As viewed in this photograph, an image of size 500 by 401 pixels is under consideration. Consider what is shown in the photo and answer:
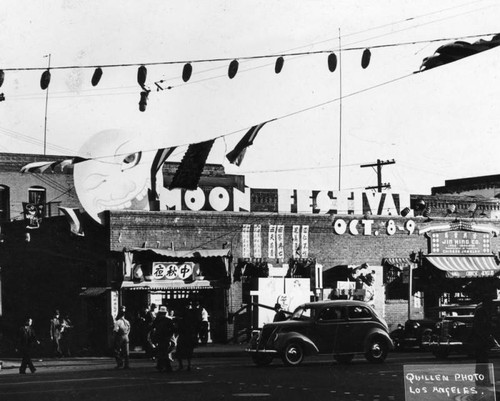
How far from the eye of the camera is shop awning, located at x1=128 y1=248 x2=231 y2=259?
3475cm

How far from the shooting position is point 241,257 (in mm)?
37750

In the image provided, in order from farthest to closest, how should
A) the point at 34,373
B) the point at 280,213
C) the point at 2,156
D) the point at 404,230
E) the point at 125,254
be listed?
the point at 2,156 → the point at 404,230 → the point at 280,213 → the point at 125,254 → the point at 34,373

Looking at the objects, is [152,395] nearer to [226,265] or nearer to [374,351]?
[374,351]

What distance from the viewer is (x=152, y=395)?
17031 millimetres

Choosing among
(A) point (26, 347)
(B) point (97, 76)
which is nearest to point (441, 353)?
(A) point (26, 347)

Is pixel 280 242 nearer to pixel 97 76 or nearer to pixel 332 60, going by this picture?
pixel 332 60

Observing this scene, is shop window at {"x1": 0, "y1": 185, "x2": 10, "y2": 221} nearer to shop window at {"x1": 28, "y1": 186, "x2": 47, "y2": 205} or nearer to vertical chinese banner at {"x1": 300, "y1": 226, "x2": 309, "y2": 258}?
shop window at {"x1": 28, "y1": 186, "x2": 47, "y2": 205}

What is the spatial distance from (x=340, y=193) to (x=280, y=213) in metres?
3.14

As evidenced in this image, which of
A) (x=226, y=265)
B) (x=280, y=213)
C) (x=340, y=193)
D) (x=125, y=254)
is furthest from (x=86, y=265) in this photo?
(x=340, y=193)

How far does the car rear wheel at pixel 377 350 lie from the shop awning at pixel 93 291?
41.5ft

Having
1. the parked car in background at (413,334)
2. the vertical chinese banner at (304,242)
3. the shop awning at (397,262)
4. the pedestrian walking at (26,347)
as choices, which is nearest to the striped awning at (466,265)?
the shop awning at (397,262)

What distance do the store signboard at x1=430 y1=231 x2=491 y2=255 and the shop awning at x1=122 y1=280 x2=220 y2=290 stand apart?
37.4 feet

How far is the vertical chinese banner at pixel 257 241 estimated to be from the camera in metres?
38.1

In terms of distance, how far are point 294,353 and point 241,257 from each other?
1332 centimetres
